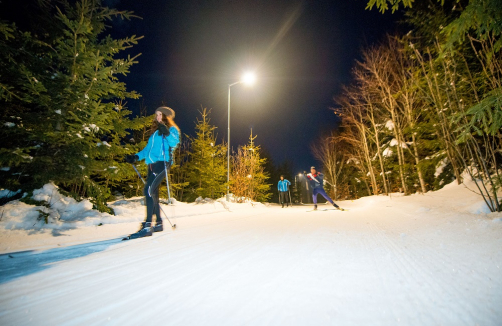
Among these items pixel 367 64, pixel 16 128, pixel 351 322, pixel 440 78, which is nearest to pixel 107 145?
pixel 16 128

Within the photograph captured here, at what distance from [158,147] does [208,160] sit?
15.5m

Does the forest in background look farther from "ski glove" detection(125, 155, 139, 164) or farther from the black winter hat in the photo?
"ski glove" detection(125, 155, 139, 164)

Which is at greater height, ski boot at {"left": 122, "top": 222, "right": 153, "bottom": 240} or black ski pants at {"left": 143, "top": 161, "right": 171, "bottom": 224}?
black ski pants at {"left": 143, "top": 161, "right": 171, "bottom": 224}

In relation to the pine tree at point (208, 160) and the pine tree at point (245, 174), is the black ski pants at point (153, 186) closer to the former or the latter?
the pine tree at point (245, 174)

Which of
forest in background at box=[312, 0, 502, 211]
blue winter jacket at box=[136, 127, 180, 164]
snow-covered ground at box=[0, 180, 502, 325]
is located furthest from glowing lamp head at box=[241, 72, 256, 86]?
snow-covered ground at box=[0, 180, 502, 325]

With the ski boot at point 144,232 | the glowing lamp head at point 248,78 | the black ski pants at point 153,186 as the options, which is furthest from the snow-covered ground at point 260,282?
the glowing lamp head at point 248,78

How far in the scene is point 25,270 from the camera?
1576mm

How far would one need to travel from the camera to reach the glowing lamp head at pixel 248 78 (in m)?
11.1

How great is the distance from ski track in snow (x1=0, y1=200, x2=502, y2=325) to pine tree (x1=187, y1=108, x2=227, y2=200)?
15.6 meters

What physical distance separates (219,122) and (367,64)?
46.9 ft

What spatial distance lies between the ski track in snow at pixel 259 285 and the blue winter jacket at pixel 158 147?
5.23 feet

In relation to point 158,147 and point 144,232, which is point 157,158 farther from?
point 144,232

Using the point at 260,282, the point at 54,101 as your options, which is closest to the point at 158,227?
the point at 260,282

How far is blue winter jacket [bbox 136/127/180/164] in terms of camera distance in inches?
132
